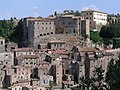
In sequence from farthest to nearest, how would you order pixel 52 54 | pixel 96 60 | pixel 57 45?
pixel 57 45 < pixel 52 54 < pixel 96 60

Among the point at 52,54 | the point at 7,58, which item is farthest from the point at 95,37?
the point at 7,58

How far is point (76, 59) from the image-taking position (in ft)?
139

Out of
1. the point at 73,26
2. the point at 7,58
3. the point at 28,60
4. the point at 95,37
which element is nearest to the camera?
the point at 28,60

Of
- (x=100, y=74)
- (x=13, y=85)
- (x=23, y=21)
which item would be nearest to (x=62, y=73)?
(x=13, y=85)

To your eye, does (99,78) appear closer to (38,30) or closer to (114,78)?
(114,78)

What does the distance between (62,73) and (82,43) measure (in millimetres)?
8650

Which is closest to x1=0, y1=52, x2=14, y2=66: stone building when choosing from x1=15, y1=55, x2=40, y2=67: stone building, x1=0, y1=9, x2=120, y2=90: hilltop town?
x1=0, y1=9, x2=120, y2=90: hilltop town

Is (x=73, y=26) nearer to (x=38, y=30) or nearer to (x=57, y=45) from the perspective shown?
(x=38, y=30)

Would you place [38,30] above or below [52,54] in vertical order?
above

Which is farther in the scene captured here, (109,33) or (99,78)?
(109,33)

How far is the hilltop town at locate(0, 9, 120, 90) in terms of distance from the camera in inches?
1521

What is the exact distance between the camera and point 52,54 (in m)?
42.5

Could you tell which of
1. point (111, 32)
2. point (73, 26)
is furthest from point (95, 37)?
point (73, 26)

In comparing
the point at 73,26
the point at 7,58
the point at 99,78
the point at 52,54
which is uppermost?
the point at 73,26
